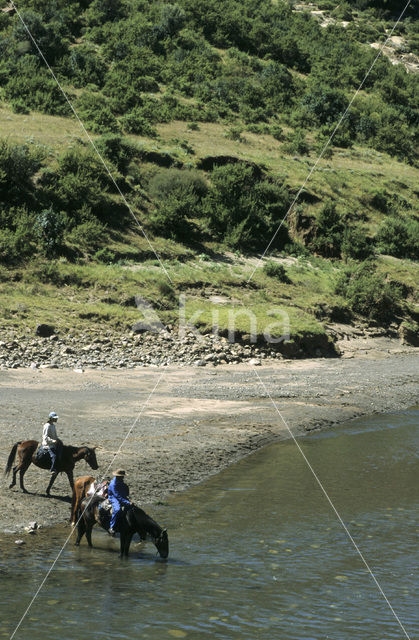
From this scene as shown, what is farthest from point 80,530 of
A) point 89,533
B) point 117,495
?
point 117,495

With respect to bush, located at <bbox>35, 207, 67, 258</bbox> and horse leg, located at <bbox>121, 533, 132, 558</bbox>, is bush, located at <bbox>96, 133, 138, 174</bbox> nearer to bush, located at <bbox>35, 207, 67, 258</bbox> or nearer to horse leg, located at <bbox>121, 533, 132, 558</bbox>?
bush, located at <bbox>35, 207, 67, 258</bbox>

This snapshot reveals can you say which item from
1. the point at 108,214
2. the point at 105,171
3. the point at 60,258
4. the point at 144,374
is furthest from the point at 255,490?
the point at 105,171

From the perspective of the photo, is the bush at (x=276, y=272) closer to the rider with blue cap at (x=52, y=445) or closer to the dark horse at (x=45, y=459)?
the dark horse at (x=45, y=459)

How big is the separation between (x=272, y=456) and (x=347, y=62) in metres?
72.4

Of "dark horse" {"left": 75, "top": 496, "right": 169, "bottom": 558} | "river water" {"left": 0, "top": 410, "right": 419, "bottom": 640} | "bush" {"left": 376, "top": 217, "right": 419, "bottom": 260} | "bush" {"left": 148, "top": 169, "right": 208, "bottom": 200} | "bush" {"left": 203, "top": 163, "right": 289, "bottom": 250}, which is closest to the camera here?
"river water" {"left": 0, "top": 410, "right": 419, "bottom": 640}

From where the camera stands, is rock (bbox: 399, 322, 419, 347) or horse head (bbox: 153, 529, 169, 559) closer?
horse head (bbox: 153, 529, 169, 559)

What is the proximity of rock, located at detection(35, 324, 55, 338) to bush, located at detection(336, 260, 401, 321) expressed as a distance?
16035 mm

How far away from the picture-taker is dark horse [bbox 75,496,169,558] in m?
9.80

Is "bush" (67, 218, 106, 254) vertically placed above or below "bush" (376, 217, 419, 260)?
below

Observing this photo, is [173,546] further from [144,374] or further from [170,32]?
[170,32]

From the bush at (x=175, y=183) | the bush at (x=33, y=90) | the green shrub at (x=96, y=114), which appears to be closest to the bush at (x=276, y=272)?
the bush at (x=175, y=183)

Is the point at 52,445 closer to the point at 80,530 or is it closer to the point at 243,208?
the point at 80,530

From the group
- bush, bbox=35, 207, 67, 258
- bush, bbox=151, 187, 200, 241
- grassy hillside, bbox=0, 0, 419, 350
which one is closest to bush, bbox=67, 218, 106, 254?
grassy hillside, bbox=0, 0, 419, 350

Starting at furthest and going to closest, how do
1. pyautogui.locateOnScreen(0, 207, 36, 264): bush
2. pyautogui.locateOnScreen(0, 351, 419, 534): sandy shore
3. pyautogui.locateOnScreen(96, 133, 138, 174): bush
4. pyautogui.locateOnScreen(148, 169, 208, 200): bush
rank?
pyautogui.locateOnScreen(96, 133, 138, 174): bush < pyautogui.locateOnScreen(148, 169, 208, 200): bush < pyautogui.locateOnScreen(0, 207, 36, 264): bush < pyautogui.locateOnScreen(0, 351, 419, 534): sandy shore
